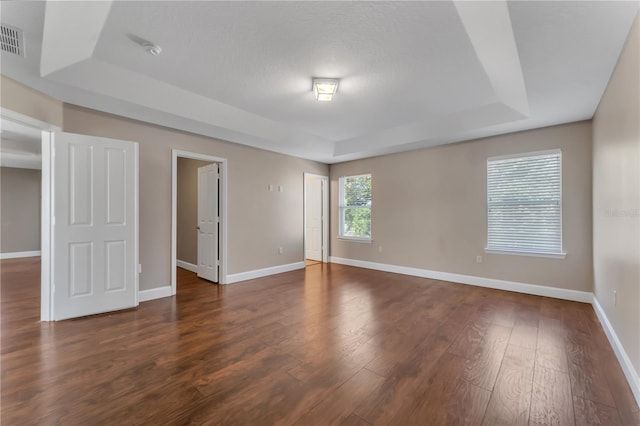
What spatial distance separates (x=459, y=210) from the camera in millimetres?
4652

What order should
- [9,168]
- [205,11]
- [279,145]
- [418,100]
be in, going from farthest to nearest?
1. [9,168]
2. [279,145]
3. [418,100]
4. [205,11]

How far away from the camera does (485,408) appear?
65.4 inches

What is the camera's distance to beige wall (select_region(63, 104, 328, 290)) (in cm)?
366

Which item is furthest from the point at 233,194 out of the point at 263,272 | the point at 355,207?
the point at 355,207

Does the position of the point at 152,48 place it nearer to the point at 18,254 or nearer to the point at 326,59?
the point at 326,59

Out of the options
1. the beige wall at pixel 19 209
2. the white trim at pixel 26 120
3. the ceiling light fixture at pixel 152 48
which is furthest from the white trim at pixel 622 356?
the beige wall at pixel 19 209

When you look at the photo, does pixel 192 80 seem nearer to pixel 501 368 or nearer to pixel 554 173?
pixel 501 368

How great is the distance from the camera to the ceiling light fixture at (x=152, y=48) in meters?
2.29

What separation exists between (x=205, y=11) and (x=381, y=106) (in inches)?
95.3

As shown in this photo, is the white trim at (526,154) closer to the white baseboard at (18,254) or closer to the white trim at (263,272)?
the white trim at (263,272)

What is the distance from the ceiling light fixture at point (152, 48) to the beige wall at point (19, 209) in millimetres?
8214

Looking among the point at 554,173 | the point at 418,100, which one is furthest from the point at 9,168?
the point at 554,173

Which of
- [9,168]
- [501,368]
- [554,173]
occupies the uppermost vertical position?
[9,168]

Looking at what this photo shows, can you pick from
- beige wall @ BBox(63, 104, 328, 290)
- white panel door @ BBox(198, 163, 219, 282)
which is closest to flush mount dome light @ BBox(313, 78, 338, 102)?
beige wall @ BBox(63, 104, 328, 290)
